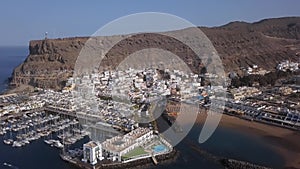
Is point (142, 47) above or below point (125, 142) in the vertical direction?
above

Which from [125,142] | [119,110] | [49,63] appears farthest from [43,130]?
[49,63]

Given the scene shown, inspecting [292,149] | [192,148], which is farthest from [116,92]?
[292,149]

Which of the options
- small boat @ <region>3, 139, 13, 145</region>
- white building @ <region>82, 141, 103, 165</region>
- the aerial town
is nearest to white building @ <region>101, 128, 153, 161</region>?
the aerial town

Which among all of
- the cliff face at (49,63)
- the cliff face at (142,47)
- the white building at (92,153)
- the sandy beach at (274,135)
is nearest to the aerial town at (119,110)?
the white building at (92,153)

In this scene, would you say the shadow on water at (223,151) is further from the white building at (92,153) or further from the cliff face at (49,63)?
the cliff face at (49,63)

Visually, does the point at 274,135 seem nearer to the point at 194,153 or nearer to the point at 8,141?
the point at 194,153

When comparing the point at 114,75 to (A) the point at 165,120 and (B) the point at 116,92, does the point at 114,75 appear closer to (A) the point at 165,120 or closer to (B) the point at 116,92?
(B) the point at 116,92
